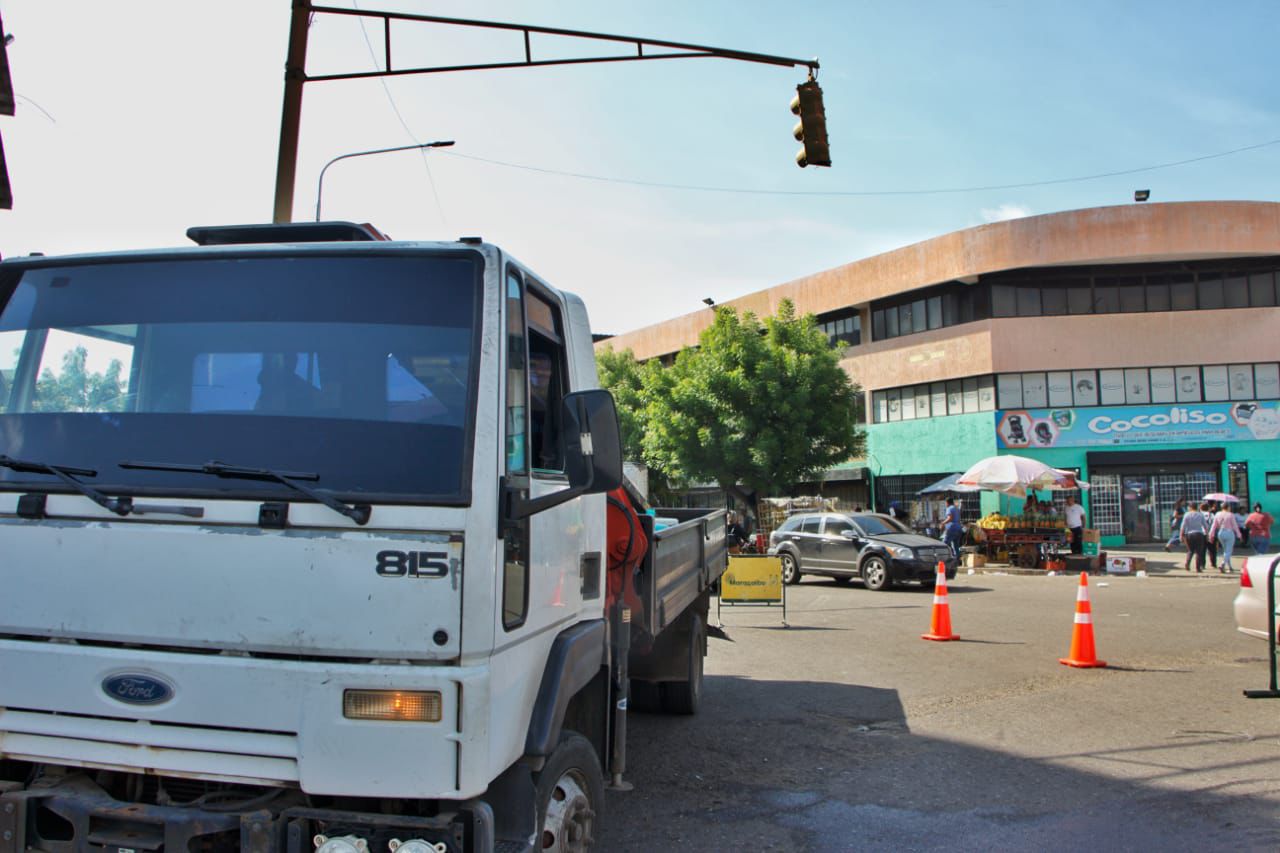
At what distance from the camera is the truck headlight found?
2.83 m

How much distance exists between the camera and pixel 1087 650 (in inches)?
390

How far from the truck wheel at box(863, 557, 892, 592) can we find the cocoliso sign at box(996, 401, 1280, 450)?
646 inches

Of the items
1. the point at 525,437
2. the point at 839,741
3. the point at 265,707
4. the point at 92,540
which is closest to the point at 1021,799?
the point at 839,741

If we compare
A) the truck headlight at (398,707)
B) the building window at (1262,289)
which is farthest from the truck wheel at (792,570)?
the building window at (1262,289)

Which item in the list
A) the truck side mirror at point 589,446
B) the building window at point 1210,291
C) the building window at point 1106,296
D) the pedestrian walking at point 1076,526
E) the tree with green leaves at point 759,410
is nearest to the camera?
the truck side mirror at point 589,446

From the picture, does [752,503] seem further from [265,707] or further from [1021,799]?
[265,707]

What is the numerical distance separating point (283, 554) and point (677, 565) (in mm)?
3725

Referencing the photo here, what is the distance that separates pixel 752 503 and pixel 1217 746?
28044 mm

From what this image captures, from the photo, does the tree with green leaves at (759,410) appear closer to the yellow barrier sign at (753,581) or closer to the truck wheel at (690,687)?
the yellow barrier sign at (753,581)

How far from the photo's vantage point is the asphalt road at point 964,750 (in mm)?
5211

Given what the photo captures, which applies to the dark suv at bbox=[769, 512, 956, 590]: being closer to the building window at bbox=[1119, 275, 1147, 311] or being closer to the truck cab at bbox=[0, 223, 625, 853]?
the truck cab at bbox=[0, 223, 625, 853]

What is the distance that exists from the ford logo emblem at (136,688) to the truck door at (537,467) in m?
1.03

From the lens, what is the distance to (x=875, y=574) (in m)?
19.6

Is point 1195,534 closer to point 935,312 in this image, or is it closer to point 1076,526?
point 1076,526
